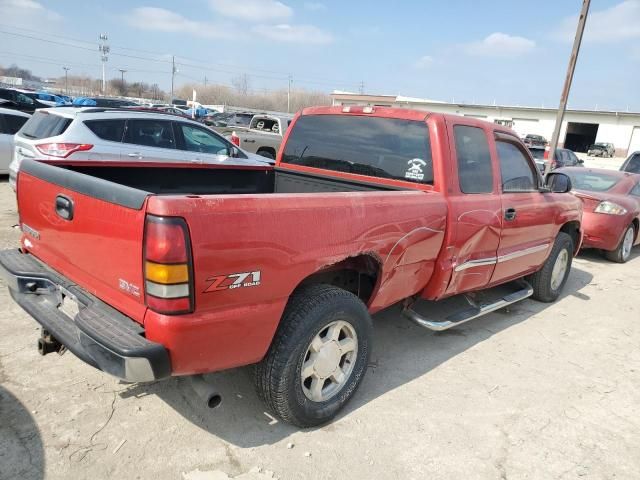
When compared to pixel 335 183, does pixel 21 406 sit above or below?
below

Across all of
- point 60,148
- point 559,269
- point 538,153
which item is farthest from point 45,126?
point 538,153

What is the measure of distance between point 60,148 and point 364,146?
5124mm

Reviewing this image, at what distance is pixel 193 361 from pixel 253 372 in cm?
57

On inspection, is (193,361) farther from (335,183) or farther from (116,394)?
(335,183)

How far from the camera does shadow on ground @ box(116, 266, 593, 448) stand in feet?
9.40

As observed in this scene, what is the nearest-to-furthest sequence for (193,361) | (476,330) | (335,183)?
(193,361), (335,183), (476,330)

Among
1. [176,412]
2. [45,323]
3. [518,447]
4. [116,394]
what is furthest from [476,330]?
[45,323]

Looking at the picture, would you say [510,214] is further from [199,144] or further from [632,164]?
[632,164]

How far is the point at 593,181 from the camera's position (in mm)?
8539

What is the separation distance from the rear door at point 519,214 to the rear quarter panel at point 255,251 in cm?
160

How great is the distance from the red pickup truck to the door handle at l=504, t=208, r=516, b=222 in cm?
2

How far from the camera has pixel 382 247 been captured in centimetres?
301

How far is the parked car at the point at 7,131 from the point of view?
9.91 m

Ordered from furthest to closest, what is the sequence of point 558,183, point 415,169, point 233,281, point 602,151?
point 602,151 < point 558,183 < point 415,169 < point 233,281
